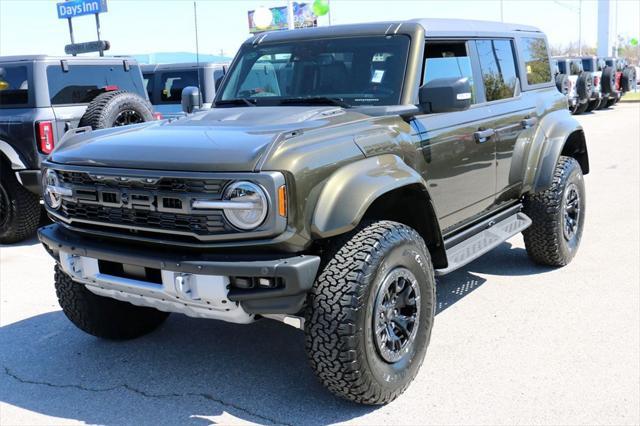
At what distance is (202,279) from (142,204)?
1.55ft

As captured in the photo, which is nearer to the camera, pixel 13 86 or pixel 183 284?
pixel 183 284

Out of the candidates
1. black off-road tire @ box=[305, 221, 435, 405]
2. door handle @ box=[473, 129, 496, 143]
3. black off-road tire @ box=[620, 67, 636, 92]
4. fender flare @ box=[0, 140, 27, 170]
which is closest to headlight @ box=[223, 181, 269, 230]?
black off-road tire @ box=[305, 221, 435, 405]

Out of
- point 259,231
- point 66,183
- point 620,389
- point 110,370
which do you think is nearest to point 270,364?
point 110,370

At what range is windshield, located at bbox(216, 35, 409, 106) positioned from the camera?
13.1 feet

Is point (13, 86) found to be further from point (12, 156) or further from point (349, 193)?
point (349, 193)

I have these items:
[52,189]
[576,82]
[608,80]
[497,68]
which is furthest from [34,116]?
[608,80]

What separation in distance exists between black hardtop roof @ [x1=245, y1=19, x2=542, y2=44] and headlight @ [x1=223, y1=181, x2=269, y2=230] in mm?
1743

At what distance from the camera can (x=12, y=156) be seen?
6.73 metres

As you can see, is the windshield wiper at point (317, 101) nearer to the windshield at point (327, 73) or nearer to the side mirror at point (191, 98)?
the windshield at point (327, 73)

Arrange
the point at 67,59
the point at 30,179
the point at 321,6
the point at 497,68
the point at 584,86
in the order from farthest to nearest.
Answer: the point at 321,6
the point at 584,86
the point at 67,59
the point at 30,179
the point at 497,68

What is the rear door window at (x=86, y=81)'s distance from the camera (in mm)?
7212

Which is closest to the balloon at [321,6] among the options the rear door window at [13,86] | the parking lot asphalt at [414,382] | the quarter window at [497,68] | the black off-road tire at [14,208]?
the rear door window at [13,86]

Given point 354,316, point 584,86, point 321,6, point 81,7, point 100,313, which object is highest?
point 321,6

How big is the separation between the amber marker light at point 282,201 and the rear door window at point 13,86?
5.13m
